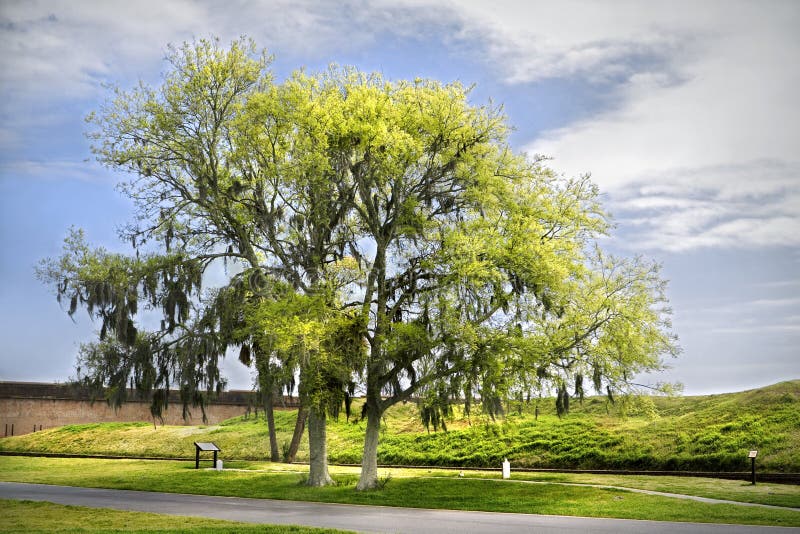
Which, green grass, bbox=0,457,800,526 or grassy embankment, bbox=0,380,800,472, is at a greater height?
grassy embankment, bbox=0,380,800,472

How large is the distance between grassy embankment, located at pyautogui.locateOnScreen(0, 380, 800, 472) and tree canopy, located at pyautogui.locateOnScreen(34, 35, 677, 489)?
267 centimetres

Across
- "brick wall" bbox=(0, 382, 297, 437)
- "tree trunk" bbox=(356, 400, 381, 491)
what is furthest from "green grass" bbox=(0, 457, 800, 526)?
"brick wall" bbox=(0, 382, 297, 437)

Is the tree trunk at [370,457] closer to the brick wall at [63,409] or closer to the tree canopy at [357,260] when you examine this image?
the tree canopy at [357,260]

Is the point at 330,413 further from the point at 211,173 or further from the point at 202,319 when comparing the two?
the point at 211,173

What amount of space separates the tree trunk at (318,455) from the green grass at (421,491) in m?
0.59

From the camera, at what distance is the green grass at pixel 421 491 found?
19594mm

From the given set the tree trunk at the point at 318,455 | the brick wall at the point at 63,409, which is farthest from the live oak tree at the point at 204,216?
the brick wall at the point at 63,409

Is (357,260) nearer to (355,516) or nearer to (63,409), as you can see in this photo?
(355,516)

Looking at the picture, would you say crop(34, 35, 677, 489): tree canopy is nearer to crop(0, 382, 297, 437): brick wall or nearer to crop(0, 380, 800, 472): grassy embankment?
crop(0, 380, 800, 472): grassy embankment

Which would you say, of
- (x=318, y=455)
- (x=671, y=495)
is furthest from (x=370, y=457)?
(x=671, y=495)

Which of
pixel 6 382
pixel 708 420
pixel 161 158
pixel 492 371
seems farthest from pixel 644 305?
pixel 6 382

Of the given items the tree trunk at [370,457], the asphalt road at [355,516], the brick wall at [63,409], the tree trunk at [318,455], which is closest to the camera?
the asphalt road at [355,516]

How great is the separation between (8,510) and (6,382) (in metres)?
32.6

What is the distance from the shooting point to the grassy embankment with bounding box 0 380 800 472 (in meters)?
29.3
